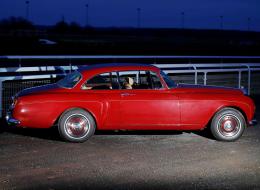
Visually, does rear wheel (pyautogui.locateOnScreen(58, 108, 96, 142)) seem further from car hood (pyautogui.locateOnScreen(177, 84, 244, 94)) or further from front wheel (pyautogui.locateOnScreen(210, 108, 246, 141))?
front wheel (pyautogui.locateOnScreen(210, 108, 246, 141))

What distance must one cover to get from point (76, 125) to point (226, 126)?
262cm

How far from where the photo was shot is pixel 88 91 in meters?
9.46

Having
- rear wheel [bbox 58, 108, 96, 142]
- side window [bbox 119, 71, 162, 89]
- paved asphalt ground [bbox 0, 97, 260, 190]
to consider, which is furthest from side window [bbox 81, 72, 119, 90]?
paved asphalt ground [bbox 0, 97, 260, 190]

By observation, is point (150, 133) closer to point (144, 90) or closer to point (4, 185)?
point (144, 90)

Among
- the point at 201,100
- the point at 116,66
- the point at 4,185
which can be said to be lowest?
the point at 4,185

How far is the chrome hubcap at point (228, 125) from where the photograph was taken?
9664mm

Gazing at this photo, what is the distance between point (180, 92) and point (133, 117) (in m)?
0.94

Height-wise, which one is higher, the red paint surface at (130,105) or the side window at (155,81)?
the side window at (155,81)

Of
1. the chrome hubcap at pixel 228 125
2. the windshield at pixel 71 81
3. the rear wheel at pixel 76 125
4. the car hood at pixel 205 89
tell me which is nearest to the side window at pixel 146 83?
the car hood at pixel 205 89

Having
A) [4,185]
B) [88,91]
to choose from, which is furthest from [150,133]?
[4,185]

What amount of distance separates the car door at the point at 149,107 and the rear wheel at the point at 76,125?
0.59 metres

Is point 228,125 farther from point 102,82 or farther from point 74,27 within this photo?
point 74,27

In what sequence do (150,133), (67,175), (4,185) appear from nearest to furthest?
1. (4,185)
2. (67,175)
3. (150,133)

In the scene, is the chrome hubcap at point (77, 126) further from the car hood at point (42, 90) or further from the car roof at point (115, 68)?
the car roof at point (115, 68)
